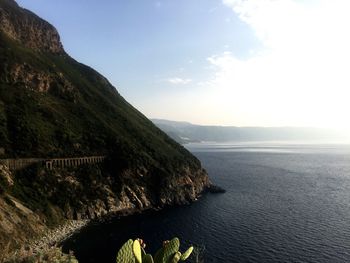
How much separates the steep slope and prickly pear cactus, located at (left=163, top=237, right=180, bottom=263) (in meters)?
66.8

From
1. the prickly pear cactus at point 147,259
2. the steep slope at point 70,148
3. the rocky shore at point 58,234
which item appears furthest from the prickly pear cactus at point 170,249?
the steep slope at point 70,148

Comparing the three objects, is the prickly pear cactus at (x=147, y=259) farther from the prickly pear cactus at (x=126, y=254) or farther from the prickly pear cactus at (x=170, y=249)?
the prickly pear cactus at (x=170, y=249)

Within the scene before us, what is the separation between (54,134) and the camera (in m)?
122

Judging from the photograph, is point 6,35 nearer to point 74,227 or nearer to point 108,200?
point 108,200

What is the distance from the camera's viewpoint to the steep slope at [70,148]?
9931cm

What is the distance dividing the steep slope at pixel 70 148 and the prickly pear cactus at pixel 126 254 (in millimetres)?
66677

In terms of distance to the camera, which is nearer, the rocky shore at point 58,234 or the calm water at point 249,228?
the calm water at point 249,228

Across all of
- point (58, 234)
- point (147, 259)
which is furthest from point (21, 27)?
point (147, 259)

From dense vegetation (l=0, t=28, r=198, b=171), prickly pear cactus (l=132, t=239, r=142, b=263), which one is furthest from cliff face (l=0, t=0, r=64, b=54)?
prickly pear cactus (l=132, t=239, r=142, b=263)

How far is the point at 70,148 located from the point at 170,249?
367 feet

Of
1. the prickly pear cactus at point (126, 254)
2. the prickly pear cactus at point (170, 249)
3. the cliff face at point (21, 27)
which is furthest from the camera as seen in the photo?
the cliff face at point (21, 27)

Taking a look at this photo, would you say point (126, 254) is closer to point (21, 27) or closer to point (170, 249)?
point (170, 249)

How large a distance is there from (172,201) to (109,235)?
42419 mm

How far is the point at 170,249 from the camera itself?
55.2 feet
